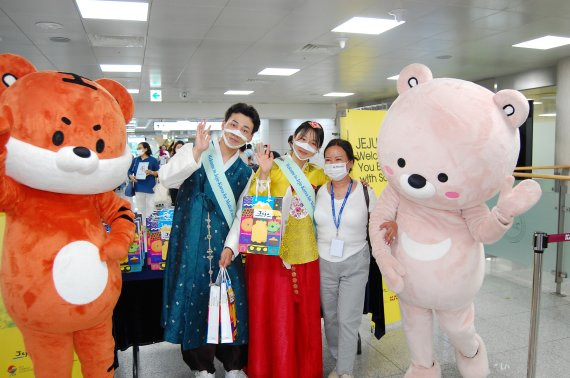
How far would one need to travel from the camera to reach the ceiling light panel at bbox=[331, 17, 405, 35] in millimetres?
5605

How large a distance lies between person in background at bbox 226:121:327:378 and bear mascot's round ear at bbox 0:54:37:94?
1123mm

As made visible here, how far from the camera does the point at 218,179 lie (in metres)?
2.33

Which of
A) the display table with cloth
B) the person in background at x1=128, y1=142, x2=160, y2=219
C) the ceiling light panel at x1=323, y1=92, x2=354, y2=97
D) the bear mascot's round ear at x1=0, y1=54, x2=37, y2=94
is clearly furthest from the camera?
the ceiling light panel at x1=323, y1=92, x2=354, y2=97

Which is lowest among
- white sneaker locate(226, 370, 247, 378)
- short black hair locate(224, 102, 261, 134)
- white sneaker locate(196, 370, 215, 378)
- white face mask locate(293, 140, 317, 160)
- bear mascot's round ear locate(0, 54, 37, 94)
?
white sneaker locate(226, 370, 247, 378)

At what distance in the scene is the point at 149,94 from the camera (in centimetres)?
1238

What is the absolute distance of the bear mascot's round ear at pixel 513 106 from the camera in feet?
5.84

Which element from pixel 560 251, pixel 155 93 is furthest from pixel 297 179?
pixel 155 93

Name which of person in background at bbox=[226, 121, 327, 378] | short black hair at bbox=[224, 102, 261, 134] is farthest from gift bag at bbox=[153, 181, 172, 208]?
short black hair at bbox=[224, 102, 261, 134]

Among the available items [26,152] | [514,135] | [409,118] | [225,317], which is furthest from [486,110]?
[26,152]

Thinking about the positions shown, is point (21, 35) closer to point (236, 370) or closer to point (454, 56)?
point (236, 370)

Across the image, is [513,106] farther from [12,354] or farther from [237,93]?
[237,93]

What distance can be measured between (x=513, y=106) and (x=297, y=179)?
3.71ft

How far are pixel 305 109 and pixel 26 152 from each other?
15065mm

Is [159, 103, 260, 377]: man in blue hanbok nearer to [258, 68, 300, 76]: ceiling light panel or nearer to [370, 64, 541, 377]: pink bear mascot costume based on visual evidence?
[370, 64, 541, 377]: pink bear mascot costume
